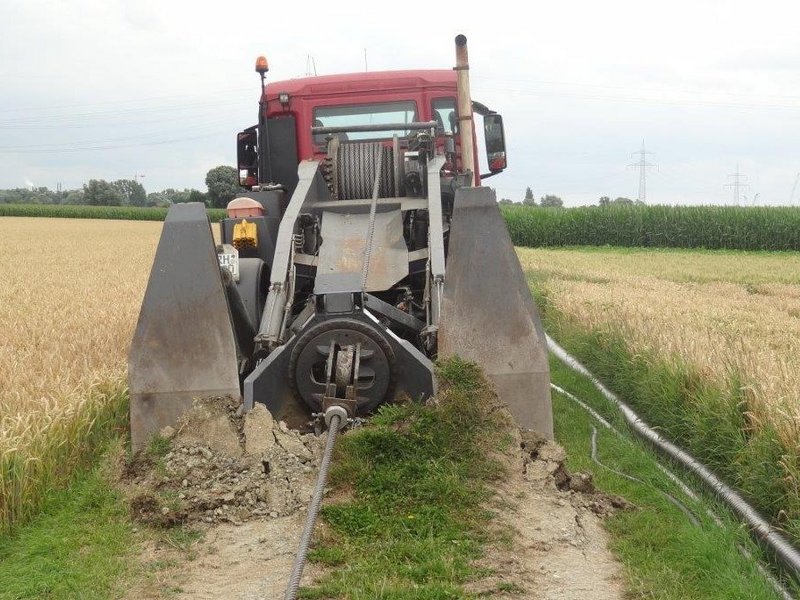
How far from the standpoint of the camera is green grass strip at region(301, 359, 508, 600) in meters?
4.14

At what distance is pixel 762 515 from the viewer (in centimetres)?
508

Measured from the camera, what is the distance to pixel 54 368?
7.24 m

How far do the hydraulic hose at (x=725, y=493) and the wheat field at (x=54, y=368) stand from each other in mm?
3730

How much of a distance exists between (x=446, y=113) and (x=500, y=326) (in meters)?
4.77

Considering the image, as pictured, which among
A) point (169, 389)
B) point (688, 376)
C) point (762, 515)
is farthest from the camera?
point (688, 376)

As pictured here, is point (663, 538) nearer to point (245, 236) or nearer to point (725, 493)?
point (725, 493)

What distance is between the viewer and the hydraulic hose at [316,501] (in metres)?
3.62

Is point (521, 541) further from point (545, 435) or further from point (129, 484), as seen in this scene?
point (129, 484)

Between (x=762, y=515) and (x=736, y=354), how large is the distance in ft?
8.04

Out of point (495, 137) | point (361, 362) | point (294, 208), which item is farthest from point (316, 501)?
point (495, 137)

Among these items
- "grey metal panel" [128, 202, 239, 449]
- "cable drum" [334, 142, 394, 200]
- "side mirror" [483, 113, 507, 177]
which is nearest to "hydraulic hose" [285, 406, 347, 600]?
"grey metal panel" [128, 202, 239, 449]

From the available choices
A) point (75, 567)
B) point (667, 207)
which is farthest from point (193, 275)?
point (667, 207)

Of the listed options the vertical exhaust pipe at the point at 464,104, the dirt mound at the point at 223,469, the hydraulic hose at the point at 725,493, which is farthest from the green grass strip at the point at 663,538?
the vertical exhaust pipe at the point at 464,104

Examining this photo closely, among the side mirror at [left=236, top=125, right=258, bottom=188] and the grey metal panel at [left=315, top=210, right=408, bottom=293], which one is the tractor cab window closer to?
the side mirror at [left=236, top=125, right=258, bottom=188]
